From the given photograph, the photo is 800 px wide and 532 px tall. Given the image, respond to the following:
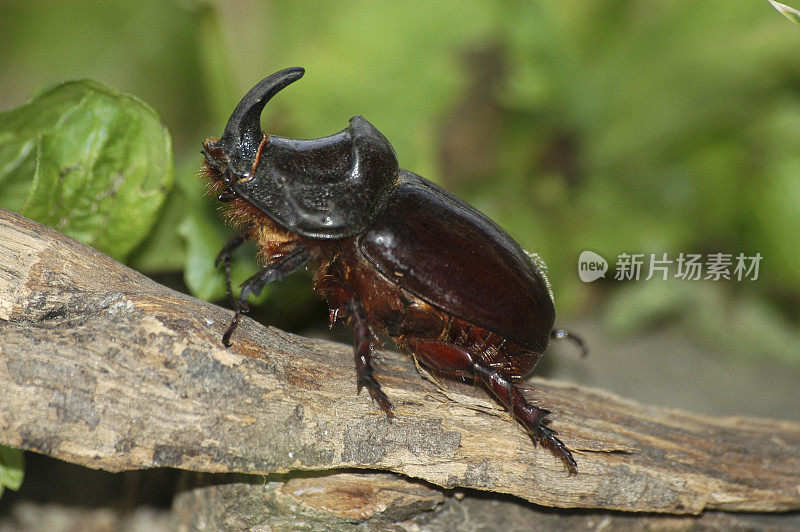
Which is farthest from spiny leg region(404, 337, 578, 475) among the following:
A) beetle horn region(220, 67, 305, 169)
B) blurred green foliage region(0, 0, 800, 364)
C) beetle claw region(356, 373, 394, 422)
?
blurred green foliage region(0, 0, 800, 364)

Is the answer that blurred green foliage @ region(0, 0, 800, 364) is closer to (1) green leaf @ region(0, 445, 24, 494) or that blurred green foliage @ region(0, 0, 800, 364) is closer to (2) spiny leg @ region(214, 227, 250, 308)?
(2) spiny leg @ region(214, 227, 250, 308)

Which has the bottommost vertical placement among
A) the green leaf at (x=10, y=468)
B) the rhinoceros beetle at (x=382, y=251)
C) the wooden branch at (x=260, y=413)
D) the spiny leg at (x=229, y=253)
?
the green leaf at (x=10, y=468)

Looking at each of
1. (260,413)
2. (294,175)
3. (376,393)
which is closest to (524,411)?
(376,393)

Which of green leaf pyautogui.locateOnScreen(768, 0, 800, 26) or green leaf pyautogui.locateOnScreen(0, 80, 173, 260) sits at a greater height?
green leaf pyautogui.locateOnScreen(768, 0, 800, 26)

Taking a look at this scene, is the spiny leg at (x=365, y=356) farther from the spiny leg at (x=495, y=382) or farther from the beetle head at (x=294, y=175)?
the beetle head at (x=294, y=175)

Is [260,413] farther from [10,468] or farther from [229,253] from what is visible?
[10,468]

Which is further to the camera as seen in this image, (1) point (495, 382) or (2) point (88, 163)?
(2) point (88, 163)

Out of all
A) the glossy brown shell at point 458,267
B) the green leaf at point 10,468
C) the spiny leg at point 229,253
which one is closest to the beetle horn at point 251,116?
the spiny leg at point 229,253
